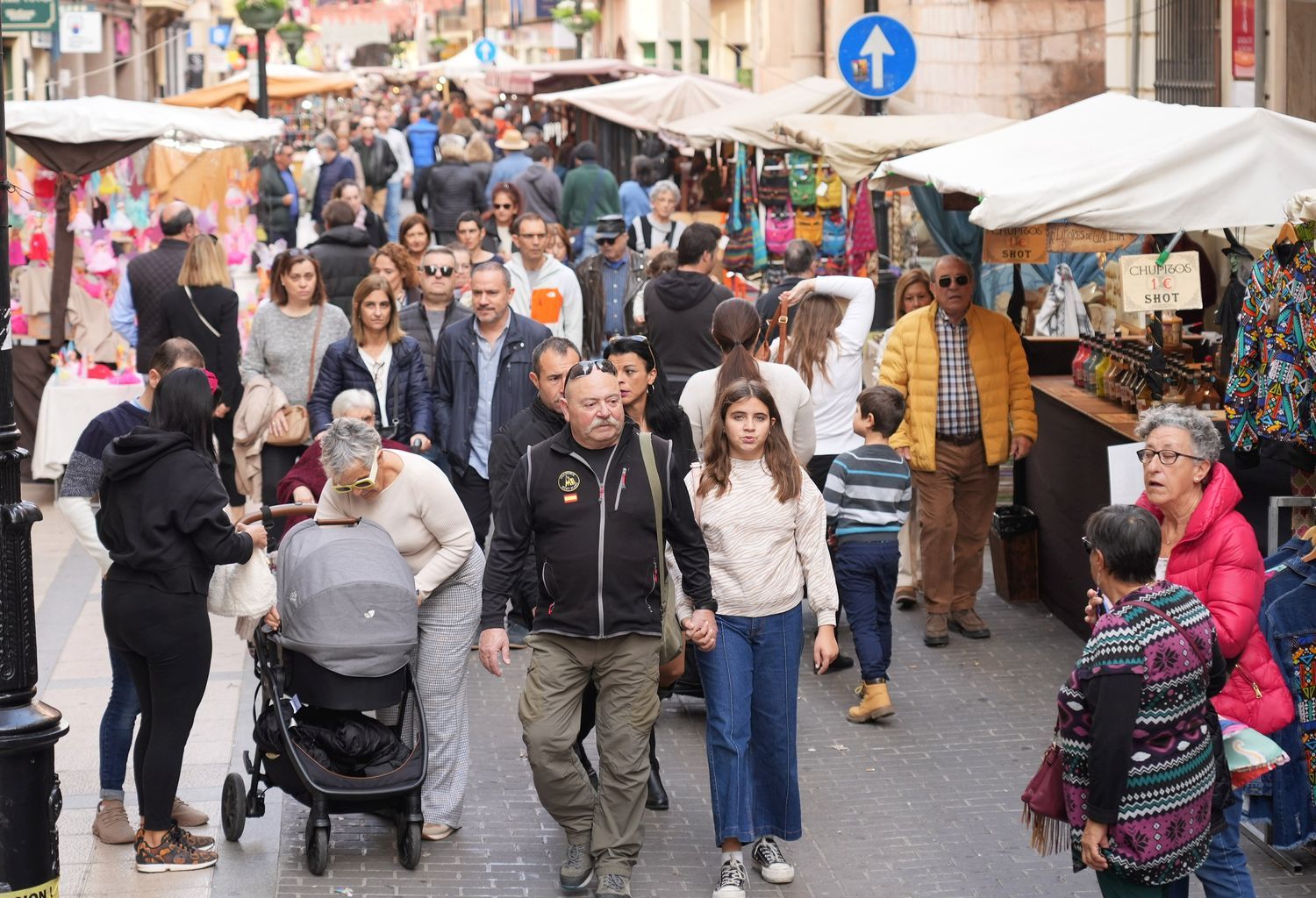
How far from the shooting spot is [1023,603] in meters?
10.2

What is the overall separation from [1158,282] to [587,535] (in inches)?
133

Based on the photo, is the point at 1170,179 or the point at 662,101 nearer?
the point at 1170,179

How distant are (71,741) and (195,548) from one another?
7.53ft

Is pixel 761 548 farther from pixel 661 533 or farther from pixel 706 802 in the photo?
pixel 706 802

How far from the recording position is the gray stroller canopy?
6.14m

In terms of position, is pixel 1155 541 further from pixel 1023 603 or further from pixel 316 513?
pixel 1023 603

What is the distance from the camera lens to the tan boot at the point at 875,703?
8.12 meters

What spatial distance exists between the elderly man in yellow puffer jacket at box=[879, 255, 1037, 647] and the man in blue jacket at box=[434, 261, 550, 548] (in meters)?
1.96

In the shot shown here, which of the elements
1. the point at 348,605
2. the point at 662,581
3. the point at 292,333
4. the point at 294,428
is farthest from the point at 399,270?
the point at 662,581

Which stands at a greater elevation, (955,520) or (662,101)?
(662,101)

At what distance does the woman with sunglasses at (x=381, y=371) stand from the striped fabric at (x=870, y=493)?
223 cm

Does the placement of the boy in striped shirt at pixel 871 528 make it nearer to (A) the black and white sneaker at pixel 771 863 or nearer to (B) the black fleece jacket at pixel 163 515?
(A) the black and white sneaker at pixel 771 863

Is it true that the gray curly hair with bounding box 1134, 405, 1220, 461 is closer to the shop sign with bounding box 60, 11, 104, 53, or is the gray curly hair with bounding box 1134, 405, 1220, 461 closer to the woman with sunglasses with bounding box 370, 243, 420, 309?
the woman with sunglasses with bounding box 370, 243, 420, 309

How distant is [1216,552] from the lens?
18.6 feet
